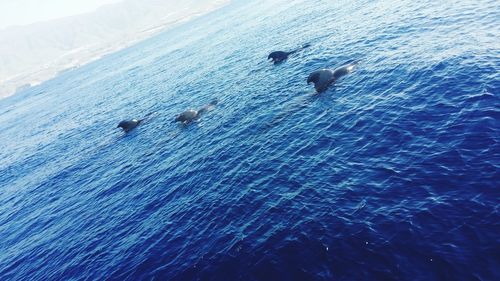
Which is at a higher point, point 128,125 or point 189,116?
point 189,116

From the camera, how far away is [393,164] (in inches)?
1061

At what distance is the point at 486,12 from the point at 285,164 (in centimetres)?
3606

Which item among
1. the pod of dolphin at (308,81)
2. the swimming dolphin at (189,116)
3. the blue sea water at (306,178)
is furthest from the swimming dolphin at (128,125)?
the swimming dolphin at (189,116)

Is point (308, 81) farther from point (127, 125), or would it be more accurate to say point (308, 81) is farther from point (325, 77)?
point (127, 125)

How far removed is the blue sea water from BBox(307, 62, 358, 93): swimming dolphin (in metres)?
1.41

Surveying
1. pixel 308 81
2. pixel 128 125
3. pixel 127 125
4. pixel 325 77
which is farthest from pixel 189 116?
pixel 325 77

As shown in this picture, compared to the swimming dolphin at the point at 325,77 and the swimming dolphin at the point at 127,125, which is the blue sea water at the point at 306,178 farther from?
the swimming dolphin at the point at 127,125

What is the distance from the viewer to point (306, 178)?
1172 inches

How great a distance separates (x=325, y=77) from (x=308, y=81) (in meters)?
2.51

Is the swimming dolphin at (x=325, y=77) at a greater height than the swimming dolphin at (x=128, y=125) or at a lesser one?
greater

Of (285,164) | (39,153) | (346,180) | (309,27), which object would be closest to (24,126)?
(39,153)

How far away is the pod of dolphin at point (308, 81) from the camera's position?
45469mm

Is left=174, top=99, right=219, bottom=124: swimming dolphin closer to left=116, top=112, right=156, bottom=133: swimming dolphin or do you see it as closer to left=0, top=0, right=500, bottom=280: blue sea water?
left=0, top=0, right=500, bottom=280: blue sea water

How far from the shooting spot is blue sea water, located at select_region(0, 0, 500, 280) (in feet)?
69.6
